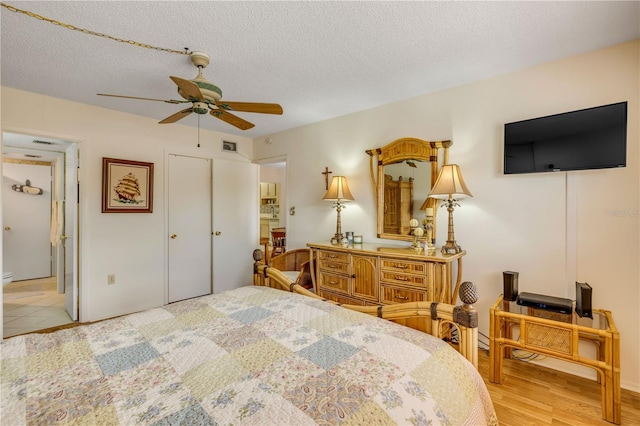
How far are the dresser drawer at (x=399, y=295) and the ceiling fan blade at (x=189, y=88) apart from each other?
2084 mm

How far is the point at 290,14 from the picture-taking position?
1.73 metres

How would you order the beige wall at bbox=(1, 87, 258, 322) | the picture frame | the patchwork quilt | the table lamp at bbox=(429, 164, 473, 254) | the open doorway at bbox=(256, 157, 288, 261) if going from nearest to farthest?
1. the patchwork quilt
2. the table lamp at bbox=(429, 164, 473, 254)
3. the beige wall at bbox=(1, 87, 258, 322)
4. the picture frame
5. the open doorway at bbox=(256, 157, 288, 261)

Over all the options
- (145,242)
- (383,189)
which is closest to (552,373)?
(383,189)

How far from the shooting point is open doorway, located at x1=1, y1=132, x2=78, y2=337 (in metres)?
3.88

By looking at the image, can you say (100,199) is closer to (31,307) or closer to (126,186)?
(126,186)

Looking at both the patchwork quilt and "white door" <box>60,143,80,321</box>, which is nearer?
the patchwork quilt

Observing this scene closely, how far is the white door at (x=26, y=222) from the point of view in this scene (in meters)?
5.05

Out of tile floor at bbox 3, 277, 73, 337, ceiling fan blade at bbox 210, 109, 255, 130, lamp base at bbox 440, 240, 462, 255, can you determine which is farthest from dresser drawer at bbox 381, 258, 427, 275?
tile floor at bbox 3, 277, 73, 337

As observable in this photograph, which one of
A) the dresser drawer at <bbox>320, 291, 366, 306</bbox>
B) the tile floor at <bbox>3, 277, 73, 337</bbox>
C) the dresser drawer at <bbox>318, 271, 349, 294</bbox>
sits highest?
the dresser drawer at <bbox>318, 271, 349, 294</bbox>

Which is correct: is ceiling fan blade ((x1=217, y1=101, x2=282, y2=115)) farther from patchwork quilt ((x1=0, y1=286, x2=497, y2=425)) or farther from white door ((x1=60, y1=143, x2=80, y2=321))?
white door ((x1=60, y1=143, x2=80, y2=321))

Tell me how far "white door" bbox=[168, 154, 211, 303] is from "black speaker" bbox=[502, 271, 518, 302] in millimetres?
3605

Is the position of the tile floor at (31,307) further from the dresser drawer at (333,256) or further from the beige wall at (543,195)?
the beige wall at (543,195)

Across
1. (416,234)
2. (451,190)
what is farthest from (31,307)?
(451,190)

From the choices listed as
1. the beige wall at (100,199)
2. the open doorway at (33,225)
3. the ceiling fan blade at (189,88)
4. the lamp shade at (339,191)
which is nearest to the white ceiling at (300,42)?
the beige wall at (100,199)
